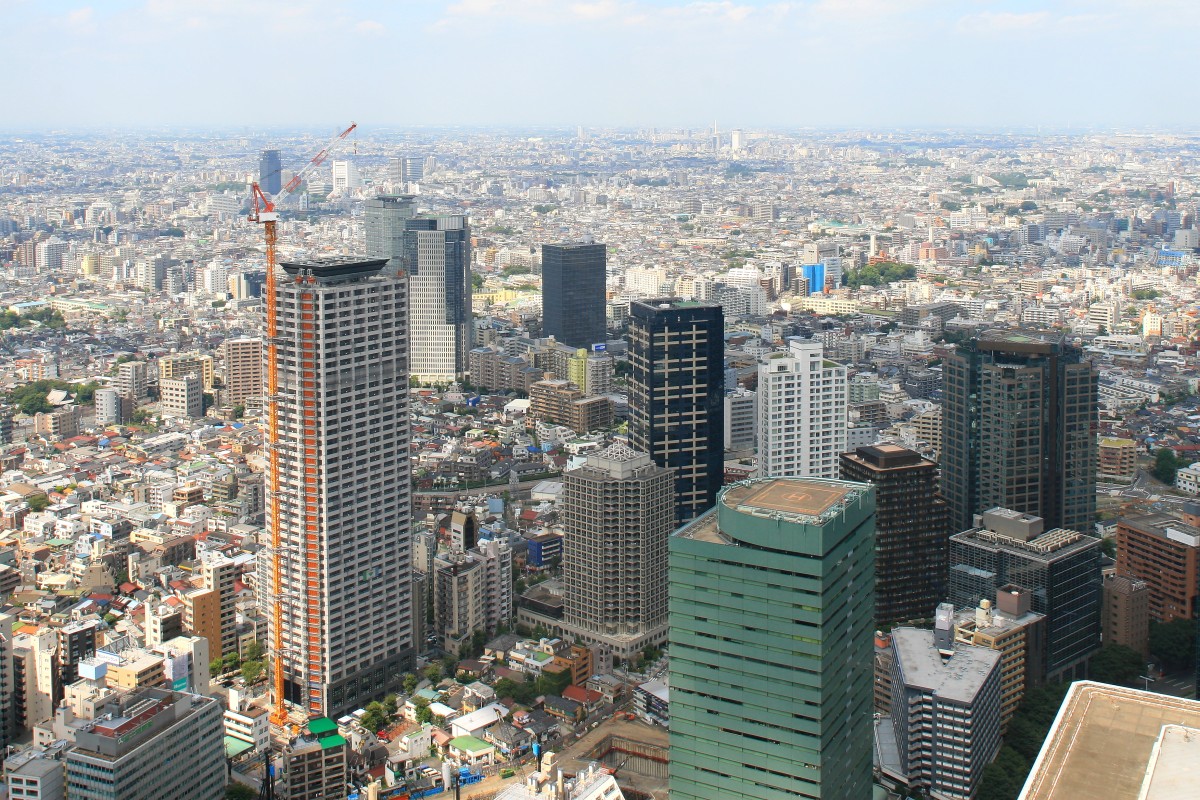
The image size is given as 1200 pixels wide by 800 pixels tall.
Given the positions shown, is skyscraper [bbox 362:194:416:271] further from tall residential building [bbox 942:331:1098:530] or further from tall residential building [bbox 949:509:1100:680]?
tall residential building [bbox 949:509:1100:680]

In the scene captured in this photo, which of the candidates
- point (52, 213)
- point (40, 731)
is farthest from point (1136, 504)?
point (52, 213)

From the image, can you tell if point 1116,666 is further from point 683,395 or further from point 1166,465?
point 1166,465

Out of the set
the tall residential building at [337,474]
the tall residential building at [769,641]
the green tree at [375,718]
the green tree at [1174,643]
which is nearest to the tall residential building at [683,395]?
the tall residential building at [337,474]

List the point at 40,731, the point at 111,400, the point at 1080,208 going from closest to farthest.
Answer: the point at 40,731 < the point at 111,400 < the point at 1080,208

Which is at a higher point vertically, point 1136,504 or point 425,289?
point 425,289

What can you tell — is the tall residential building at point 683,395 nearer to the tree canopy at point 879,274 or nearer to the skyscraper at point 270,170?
the tree canopy at point 879,274

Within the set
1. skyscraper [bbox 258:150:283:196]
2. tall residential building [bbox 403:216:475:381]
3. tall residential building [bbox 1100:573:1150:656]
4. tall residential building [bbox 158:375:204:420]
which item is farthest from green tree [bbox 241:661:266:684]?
skyscraper [bbox 258:150:283:196]

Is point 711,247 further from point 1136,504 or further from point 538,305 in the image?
point 1136,504
